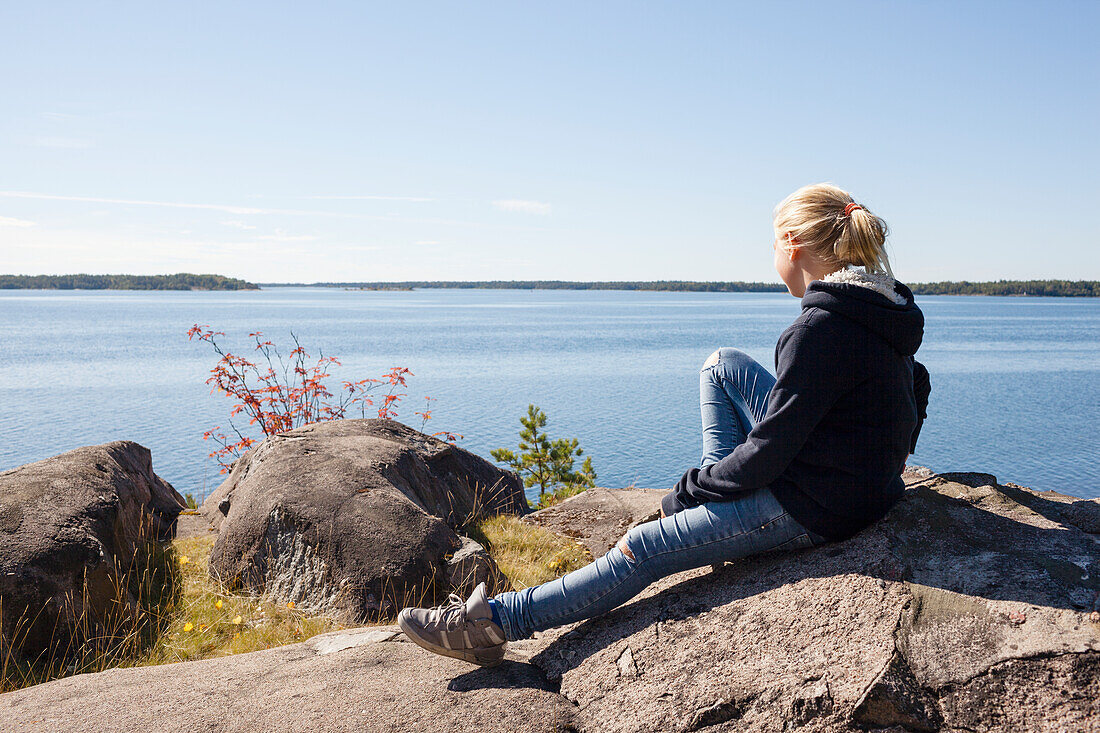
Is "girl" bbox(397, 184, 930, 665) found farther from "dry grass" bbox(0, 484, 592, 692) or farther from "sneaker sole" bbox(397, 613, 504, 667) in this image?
"dry grass" bbox(0, 484, 592, 692)

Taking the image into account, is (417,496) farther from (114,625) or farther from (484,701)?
(484,701)

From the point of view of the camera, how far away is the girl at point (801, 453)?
3.09 metres

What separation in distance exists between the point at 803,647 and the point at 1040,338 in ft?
216

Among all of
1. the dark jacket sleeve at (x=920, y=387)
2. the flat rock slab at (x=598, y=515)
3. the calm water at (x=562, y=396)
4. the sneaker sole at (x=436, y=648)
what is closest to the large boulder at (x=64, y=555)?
the sneaker sole at (x=436, y=648)

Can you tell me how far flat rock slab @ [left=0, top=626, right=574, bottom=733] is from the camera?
3072mm

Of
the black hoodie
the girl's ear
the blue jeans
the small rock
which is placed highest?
the girl's ear

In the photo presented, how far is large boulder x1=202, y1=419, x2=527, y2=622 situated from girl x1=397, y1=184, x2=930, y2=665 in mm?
1828

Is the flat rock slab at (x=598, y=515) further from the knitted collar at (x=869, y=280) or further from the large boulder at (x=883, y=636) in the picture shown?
the knitted collar at (x=869, y=280)

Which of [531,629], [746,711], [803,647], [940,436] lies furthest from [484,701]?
[940,436]

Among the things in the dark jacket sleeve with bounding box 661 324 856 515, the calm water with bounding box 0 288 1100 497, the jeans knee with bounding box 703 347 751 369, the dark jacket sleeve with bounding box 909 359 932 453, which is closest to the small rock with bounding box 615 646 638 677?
the dark jacket sleeve with bounding box 661 324 856 515

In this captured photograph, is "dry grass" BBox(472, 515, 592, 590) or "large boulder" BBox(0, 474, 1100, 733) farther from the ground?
"large boulder" BBox(0, 474, 1100, 733)

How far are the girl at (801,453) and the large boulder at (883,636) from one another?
20cm

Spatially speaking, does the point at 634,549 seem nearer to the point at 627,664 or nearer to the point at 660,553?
the point at 660,553

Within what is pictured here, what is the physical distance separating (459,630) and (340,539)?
86.7 inches
